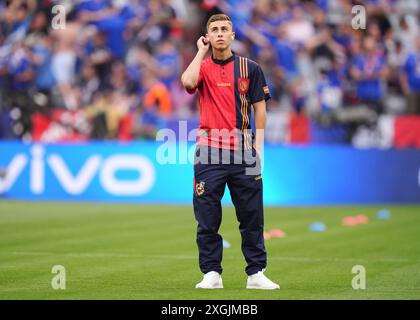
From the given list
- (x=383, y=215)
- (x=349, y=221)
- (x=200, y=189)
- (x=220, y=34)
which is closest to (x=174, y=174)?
(x=383, y=215)

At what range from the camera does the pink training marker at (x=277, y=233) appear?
1500 centimetres

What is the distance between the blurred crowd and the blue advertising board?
3.71 feet

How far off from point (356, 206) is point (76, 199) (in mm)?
6247

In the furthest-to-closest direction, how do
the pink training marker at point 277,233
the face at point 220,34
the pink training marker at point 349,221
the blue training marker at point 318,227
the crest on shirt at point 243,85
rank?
the pink training marker at point 349,221
the blue training marker at point 318,227
the pink training marker at point 277,233
the crest on shirt at point 243,85
the face at point 220,34

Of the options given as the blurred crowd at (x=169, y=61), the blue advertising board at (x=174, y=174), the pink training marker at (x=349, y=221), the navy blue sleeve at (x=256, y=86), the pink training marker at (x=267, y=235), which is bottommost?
the pink training marker at (x=267, y=235)

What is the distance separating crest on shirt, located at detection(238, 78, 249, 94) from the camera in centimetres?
917

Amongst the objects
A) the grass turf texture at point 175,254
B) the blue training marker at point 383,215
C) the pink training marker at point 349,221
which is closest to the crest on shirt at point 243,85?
the grass turf texture at point 175,254

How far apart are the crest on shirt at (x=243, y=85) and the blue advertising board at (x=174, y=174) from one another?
1240cm

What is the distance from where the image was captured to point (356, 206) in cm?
2112

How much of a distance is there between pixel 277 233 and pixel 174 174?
725 cm

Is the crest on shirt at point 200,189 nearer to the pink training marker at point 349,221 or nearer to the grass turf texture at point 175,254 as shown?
the grass turf texture at point 175,254

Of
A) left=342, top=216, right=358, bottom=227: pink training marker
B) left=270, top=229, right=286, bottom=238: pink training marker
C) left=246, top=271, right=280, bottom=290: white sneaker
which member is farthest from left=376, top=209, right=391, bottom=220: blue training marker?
left=246, top=271, right=280, bottom=290: white sneaker
